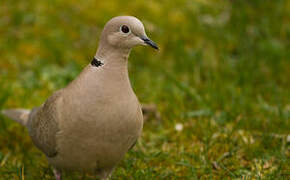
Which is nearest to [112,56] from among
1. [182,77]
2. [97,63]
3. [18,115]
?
[97,63]

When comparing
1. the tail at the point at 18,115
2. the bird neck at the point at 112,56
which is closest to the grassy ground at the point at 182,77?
the tail at the point at 18,115

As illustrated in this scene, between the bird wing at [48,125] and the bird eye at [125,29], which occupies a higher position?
the bird eye at [125,29]

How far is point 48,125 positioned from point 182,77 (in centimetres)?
255

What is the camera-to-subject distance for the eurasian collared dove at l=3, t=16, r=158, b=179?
3107 mm

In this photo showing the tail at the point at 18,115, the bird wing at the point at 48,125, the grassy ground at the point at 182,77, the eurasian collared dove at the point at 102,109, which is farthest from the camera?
the tail at the point at 18,115

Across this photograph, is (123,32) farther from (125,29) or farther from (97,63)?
(97,63)

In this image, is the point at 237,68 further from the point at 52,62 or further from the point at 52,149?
the point at 52,149

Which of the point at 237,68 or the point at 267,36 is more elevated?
the point at 267,36

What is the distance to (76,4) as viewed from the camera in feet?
20.7

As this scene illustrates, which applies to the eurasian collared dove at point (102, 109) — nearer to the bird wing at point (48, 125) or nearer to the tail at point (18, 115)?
the bird wing at point (48, 125)

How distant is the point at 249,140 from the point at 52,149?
1.76m

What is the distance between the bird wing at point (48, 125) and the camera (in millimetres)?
3295

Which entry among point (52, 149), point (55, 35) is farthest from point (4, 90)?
point (52, 149)

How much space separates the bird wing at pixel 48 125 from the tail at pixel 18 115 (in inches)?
15.4
